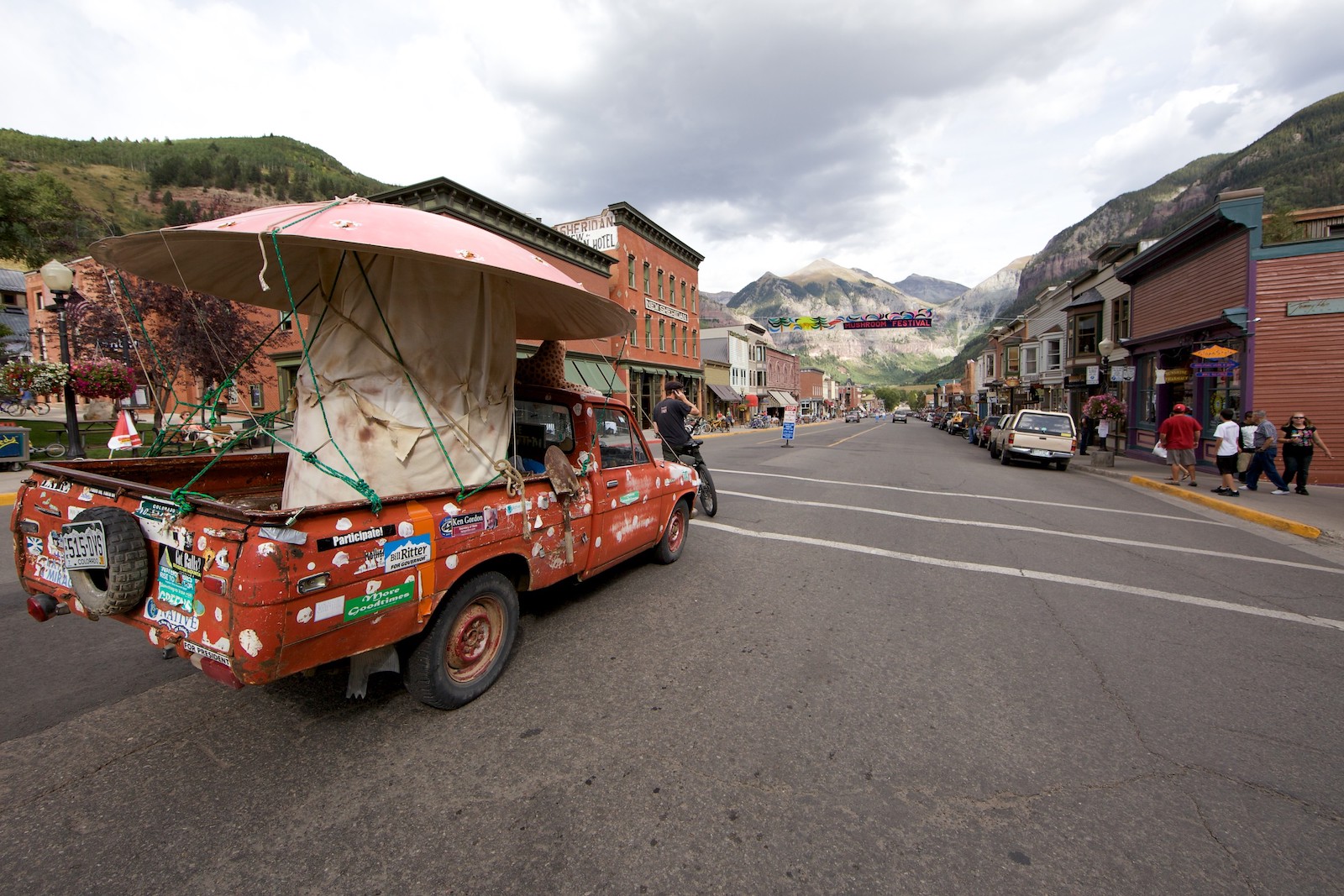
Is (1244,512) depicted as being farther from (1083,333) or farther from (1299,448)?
(1083,333)

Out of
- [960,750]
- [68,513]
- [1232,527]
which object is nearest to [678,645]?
[960,750]

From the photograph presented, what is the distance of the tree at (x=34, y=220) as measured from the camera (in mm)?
17219

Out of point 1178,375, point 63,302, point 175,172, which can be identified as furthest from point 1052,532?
point 175,172

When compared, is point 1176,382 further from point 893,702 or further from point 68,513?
point 68,513

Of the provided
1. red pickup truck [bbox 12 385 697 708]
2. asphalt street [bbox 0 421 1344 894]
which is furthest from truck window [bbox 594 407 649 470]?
asphalt street [bbox 0 421 1344 894]

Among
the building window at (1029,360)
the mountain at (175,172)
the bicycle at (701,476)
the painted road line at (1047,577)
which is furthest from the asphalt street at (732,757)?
the mountain at (175,172)

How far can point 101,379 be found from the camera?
12.6 meters

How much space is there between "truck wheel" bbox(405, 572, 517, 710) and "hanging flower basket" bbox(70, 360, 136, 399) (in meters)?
13.4

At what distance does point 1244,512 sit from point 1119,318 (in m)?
20.2

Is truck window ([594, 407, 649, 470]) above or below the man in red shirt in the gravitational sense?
above

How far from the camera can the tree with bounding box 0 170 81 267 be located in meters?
17.2

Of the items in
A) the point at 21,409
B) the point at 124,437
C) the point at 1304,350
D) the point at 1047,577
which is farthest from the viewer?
the point at 21,409

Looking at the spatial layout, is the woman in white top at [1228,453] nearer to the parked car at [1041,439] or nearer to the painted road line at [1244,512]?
the painted road line at [1244,512]

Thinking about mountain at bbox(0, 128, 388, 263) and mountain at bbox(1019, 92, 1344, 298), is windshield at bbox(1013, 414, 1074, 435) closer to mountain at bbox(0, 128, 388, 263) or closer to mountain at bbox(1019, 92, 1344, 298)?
mountain at bbox(1019, 92, 1344, 298)
